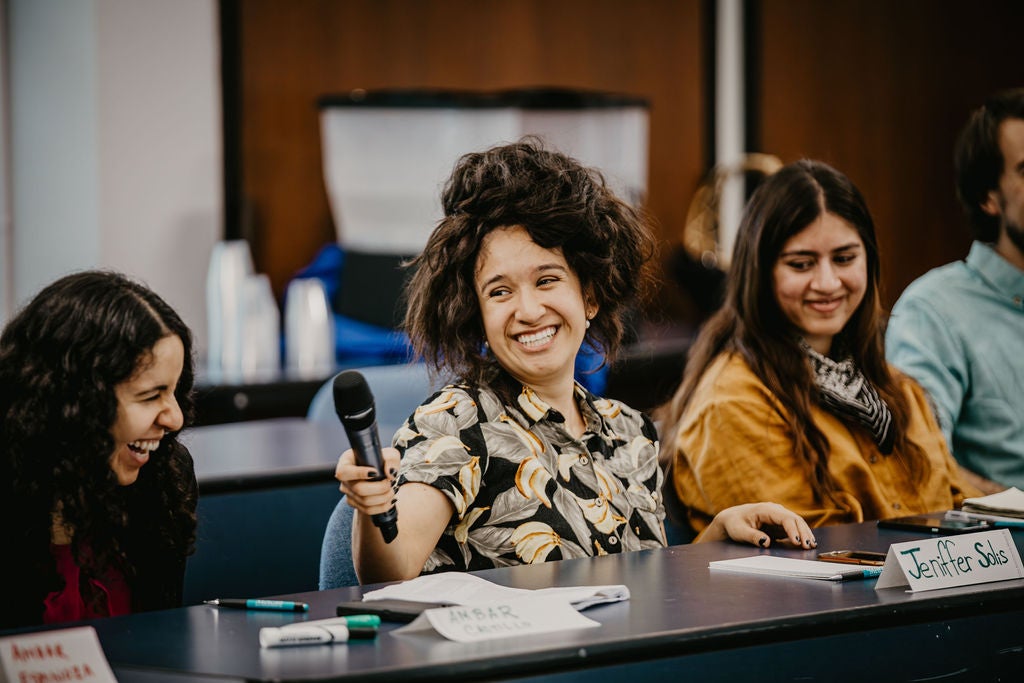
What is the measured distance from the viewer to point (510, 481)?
169 centimetres

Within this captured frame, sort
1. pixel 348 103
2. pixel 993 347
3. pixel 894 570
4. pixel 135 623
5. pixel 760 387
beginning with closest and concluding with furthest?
pixel 135 623
pixel 894 570
pixel 760 387
pixel 993 347
pixel 348 103

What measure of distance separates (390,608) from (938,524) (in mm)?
Answer: 884

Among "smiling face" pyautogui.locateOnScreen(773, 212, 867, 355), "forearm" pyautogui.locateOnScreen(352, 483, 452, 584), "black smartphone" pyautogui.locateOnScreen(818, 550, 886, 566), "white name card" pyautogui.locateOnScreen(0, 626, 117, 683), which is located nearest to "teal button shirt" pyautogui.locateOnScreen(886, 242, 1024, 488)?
"smiling face" pyautogui.locateOnScreen(773, 212, 867, 355)

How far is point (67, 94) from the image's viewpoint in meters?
3.93

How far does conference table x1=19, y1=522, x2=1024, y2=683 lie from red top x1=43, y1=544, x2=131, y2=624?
0.18 meters

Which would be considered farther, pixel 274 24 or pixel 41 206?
pixel 274 24

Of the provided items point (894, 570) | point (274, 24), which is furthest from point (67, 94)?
point (894, 570)

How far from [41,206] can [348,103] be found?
99 centimetres

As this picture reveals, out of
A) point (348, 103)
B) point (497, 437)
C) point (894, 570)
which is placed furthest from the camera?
point (348, 103)

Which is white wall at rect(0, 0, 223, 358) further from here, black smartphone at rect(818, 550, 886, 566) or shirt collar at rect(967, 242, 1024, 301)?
black smartphone at rect(818, 550, 886, 566)

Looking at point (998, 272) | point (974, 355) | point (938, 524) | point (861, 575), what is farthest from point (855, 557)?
point (998, 272)

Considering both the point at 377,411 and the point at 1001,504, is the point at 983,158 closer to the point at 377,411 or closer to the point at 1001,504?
the point at 1001,504

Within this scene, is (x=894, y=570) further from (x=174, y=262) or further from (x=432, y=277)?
(x=174, y=262)

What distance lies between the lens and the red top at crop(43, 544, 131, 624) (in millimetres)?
1499
